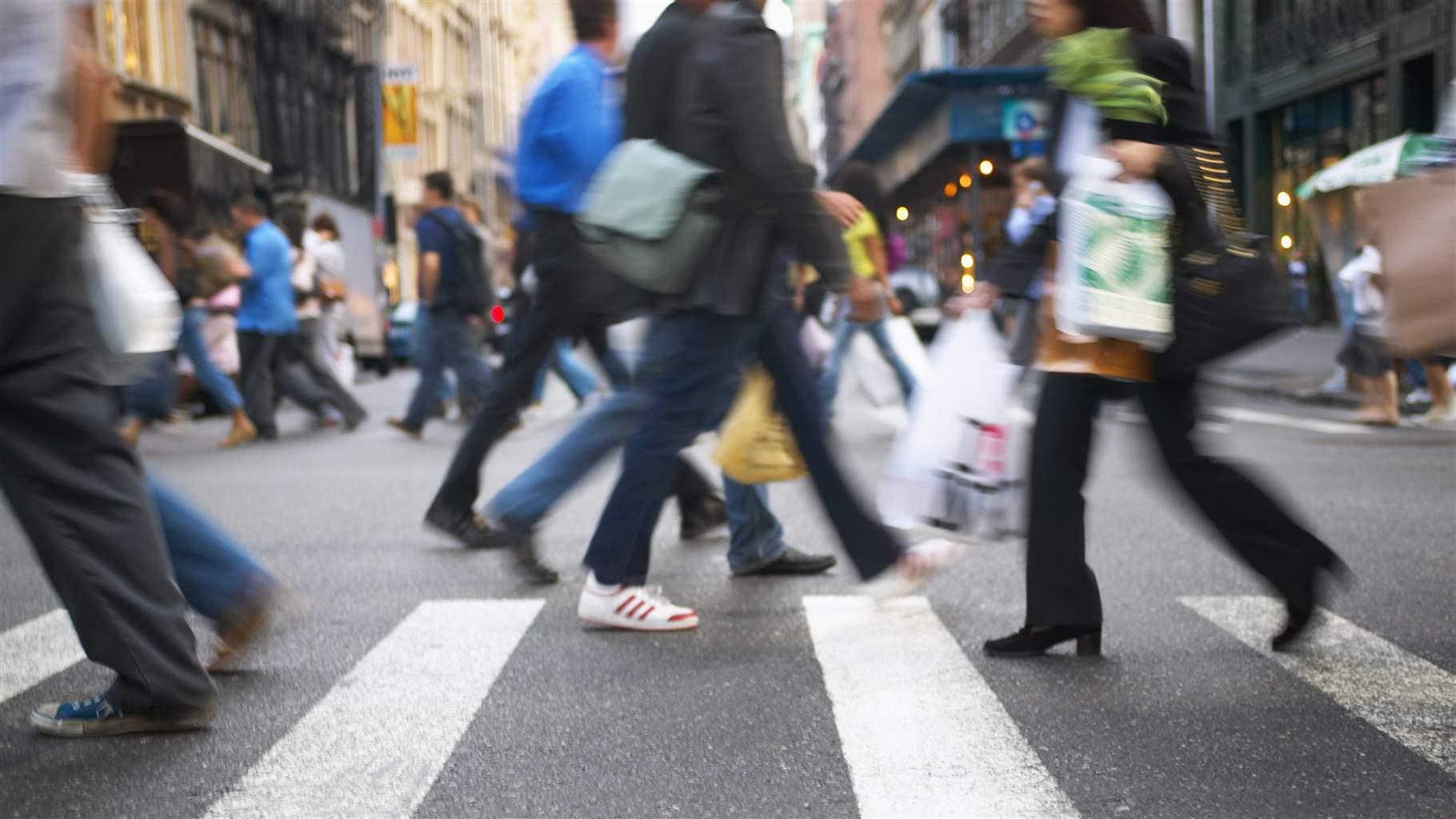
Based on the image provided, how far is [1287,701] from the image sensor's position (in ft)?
12.7

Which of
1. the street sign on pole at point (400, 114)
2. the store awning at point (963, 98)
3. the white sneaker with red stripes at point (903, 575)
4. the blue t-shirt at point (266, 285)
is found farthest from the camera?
the street sign on pole at point (400, 114)

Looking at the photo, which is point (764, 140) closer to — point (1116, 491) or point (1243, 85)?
point (1116, 491)

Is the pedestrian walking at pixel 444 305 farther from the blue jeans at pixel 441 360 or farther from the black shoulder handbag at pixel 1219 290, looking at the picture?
the black shoulder handbag at pixel 1219 290

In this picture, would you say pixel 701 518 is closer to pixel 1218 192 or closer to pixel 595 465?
pixel 595 465

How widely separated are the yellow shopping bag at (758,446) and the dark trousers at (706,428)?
1.17 ft

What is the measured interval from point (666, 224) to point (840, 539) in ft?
3.12

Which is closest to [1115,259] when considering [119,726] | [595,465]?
[595,465]

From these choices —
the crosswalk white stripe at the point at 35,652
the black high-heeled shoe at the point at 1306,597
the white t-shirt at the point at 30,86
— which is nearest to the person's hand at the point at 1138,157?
the black high-heeled shoe at the point at 1306,597

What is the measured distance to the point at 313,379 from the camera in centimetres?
1391

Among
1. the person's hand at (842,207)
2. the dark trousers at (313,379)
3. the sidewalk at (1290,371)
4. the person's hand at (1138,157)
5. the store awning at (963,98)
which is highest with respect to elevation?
the store awning at (963,98)

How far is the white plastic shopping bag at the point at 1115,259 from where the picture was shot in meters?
3.96

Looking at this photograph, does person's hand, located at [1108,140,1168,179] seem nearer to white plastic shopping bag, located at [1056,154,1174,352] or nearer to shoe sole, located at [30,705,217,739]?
white plastic shopping bag, located at [1056,154,1174,352]

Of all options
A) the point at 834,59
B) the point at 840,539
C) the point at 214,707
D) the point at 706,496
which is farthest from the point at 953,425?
the point at 834,59

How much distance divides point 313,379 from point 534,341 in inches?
318
